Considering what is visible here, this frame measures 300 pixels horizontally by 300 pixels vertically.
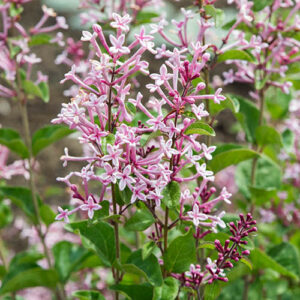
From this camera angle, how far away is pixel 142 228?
1535mm

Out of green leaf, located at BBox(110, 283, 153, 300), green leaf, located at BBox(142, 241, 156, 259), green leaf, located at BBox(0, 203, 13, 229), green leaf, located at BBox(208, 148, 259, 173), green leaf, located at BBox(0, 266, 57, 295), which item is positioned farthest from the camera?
green leaf, located at BBox(0, 203, 13, 229)

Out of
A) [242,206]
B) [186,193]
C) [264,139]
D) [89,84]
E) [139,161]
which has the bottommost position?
[242,206]

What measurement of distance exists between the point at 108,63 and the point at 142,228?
1.76 feet

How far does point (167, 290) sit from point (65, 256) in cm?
112

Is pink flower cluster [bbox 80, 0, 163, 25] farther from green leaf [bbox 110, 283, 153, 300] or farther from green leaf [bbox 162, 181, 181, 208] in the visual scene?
green leaf [bbox 110, 283, 153, 300]

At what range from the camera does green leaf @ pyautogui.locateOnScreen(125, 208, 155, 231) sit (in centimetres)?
154

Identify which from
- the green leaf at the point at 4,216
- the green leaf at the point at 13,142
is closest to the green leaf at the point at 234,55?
the green leaf at the point at 13,142

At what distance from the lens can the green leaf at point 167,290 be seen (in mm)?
1488

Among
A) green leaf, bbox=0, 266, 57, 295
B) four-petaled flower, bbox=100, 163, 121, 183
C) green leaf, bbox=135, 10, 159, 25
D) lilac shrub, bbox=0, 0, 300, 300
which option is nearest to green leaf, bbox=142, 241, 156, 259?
lilac shrub, bbox=0, 0, 300, 300

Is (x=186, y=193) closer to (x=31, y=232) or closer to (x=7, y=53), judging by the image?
(x=7, y=53)

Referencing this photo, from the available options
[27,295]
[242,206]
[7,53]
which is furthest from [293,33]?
[27,295]

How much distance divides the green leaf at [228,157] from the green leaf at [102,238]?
52 centimetres

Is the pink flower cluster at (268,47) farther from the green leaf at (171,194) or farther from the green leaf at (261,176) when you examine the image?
the green leaf at (171,194)

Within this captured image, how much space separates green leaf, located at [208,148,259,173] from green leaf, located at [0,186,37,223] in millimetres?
1019
